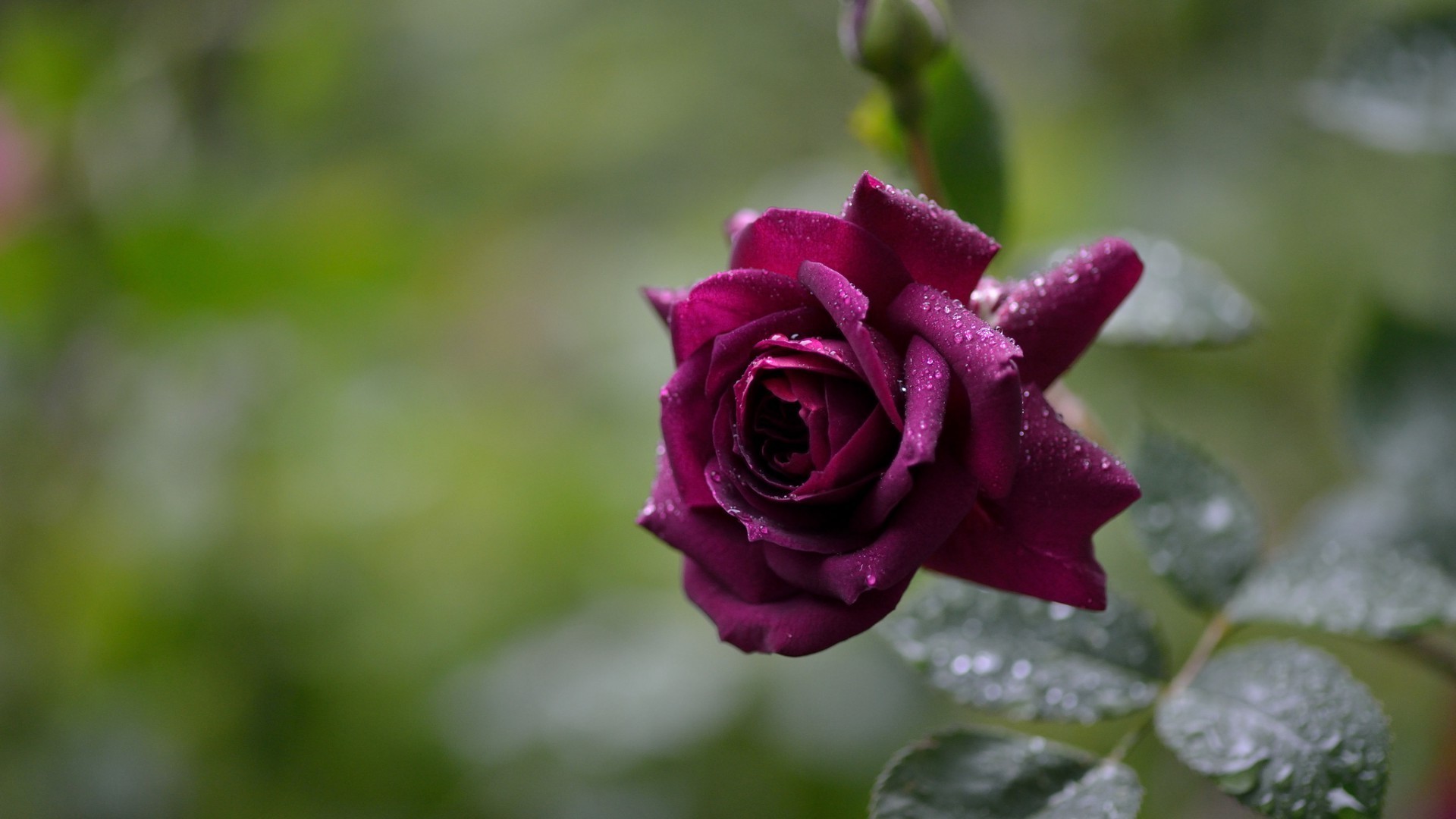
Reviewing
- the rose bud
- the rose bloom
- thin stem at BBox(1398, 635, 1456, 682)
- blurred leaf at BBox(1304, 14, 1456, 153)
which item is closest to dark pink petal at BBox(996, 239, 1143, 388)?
the rose bloom

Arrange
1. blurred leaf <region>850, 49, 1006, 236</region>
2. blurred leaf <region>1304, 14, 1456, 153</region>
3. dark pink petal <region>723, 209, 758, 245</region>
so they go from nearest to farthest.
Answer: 1. dark pink petal <region>723, 209, 758, 245</region>
2. blurred leaf <region>850, 49, 1006, 236</region>
3. blurred leaf <region>1304, 14, 1456, 153</region>

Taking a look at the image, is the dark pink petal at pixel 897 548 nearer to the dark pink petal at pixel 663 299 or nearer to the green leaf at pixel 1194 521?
the dark pink petal at pixel 663 299

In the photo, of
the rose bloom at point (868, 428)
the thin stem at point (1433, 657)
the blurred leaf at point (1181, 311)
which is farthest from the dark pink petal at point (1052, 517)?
the thin stem at point (1433, 657)

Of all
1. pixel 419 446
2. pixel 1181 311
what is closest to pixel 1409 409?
pixel 1181 311

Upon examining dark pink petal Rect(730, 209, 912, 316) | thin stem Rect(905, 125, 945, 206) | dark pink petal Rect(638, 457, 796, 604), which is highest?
thin stem Rect(905, 125, 945, 206)

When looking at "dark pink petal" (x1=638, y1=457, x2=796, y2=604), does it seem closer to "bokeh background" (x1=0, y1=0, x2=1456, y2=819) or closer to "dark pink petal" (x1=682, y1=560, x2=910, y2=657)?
"dark pink petal" (x1=682, y1=560, x2=910, y2=657)

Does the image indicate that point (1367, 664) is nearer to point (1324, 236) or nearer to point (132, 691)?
point (1324, 236)

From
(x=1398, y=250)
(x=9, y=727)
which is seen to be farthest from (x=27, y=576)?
(x=1398, y=250)
